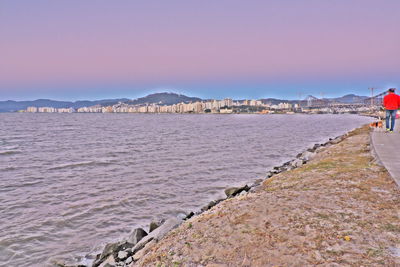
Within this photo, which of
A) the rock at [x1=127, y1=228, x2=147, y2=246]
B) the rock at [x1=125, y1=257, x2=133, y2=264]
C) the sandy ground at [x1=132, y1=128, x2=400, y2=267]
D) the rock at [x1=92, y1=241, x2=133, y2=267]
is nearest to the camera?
the sandy ground at [x1=132, y1=128, x2=400, y2=267]

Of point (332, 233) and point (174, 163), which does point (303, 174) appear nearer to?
point (332, 233)

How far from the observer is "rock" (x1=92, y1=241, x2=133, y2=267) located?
727 centimetres

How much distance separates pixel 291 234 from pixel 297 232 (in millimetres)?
163

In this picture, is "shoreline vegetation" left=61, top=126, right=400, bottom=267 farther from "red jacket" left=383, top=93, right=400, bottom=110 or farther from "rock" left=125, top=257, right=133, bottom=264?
"red jacket" left=383, top=93, right=400, bottom=110

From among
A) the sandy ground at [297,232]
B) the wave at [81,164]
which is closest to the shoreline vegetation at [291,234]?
the sandy ground at [297,232]

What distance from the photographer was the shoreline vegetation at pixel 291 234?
470 cm

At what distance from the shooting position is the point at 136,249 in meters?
7.45

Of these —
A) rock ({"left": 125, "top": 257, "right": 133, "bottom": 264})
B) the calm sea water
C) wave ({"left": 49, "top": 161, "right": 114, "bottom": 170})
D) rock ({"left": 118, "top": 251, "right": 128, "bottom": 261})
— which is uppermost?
rock ({"left": 125, "top": 257, "right": 133, "bottom": 264})

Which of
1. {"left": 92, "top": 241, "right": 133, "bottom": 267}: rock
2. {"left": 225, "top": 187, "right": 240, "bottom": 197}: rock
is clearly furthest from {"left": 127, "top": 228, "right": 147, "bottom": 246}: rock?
{"left": 225, "top": 187, "right": 240, "bottom": 197}: rock

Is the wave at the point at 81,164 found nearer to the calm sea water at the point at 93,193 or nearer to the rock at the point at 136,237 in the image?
the calm sea water at the point at 93,193

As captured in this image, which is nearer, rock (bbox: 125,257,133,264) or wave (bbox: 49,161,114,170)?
rock (bbox: 125,257,133,264)

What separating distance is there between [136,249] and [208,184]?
8547 mm

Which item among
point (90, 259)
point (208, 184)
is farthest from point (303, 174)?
point (90, 259)

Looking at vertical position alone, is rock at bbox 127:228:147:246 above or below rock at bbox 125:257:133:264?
below
